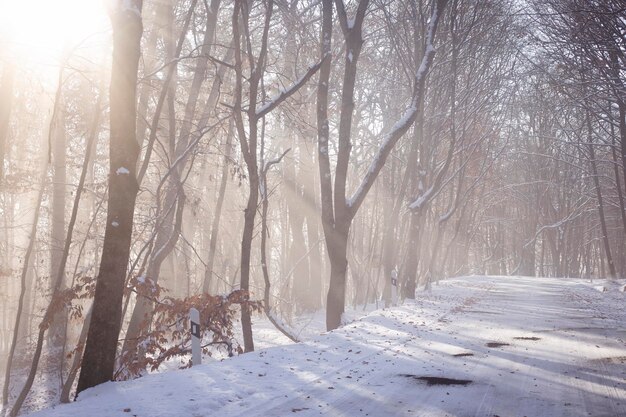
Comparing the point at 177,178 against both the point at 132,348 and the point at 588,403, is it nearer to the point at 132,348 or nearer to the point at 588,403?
the point at 132,348

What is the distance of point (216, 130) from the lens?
14.1 m

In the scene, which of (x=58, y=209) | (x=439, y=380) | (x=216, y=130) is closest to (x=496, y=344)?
(x=439, y=380)

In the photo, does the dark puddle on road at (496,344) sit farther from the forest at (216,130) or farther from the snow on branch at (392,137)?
the snow on branch at (392,137)

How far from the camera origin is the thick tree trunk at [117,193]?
21.5ft

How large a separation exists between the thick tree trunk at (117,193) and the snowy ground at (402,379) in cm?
55

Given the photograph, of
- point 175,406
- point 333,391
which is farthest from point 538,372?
point 175,406

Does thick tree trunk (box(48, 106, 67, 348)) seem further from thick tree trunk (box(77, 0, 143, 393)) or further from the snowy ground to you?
thick tree trunk (box(77, 0, 143, 393))

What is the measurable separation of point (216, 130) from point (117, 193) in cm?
762

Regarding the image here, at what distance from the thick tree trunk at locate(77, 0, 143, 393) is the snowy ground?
55 cm

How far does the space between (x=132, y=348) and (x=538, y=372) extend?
6180mm

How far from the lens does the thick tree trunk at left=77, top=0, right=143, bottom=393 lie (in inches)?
259

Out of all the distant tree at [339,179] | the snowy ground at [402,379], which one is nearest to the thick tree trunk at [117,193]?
the snowy ground at [402,379]

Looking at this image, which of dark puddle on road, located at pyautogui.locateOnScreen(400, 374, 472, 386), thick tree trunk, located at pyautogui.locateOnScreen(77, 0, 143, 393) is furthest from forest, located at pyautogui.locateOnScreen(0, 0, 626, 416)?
dark puddle on road, located at pyautogui.locateOnScreen(400, 374, 472, 386)

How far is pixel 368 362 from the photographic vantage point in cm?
752
